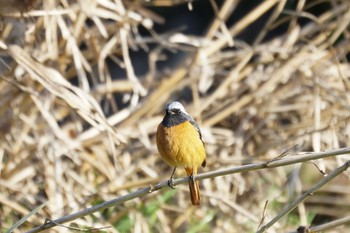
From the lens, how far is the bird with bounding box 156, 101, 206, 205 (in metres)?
3.11

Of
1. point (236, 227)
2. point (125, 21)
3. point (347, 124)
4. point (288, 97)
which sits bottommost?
point (236, 227)

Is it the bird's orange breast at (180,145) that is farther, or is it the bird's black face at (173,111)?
the bird's black face at (173,111)

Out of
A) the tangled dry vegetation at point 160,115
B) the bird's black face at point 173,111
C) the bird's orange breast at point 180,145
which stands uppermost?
the tangled dry vegetation at point 160,115

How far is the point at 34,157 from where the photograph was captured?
440 centimetres

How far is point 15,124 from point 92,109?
1.17 metres

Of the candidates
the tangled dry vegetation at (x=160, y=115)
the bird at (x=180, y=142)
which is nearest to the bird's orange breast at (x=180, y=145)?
the bird at (x=180, y=142)

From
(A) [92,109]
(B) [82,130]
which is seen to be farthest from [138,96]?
→ (A) [92,109]

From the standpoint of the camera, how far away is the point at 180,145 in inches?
123

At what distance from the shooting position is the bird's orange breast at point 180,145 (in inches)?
122

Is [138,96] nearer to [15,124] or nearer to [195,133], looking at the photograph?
[15,124]

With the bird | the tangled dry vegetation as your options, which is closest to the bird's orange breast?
the bird

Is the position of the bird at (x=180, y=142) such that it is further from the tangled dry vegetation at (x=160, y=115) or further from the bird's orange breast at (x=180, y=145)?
the tangled dry vegetation at (x=160, y=115)

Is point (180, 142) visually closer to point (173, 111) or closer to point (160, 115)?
point (173, 111)

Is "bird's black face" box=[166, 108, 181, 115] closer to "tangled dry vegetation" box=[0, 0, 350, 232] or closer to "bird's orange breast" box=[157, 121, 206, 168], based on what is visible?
"bird's orange breast" box=[157, 121, 206, 168]
